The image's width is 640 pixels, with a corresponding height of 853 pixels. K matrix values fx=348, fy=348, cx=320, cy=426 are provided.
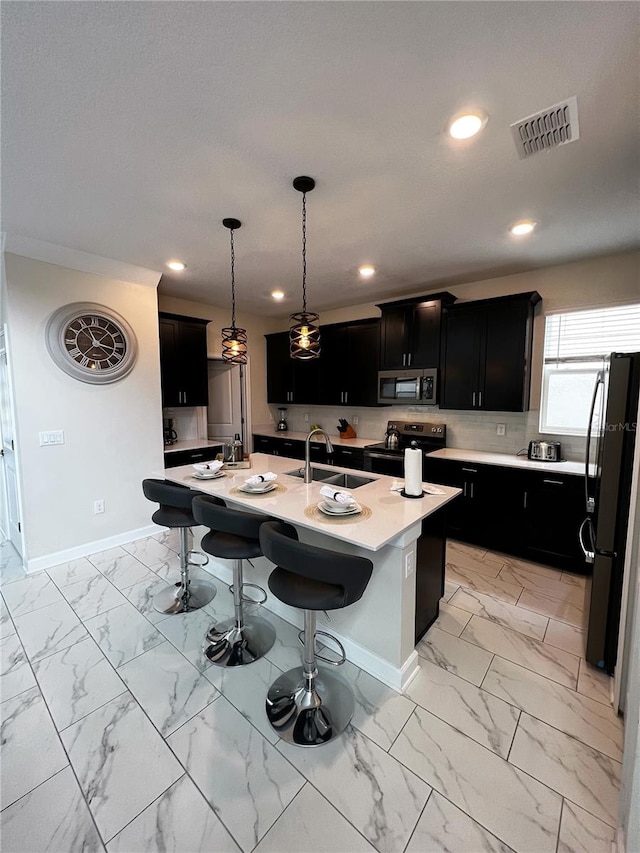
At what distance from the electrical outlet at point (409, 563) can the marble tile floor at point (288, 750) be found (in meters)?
0.64

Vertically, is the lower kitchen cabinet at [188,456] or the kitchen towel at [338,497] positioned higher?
the kitchen towel at [338,497]

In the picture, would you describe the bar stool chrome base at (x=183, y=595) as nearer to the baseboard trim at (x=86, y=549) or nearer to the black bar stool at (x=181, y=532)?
the black bar stool at (x=181, y=532)

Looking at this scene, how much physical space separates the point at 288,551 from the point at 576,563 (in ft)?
9.61

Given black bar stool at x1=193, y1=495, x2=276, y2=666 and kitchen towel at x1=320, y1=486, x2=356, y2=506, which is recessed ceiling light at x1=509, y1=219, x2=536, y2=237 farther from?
black bar stool at x1=193, y1=495, x2=276, y2=666

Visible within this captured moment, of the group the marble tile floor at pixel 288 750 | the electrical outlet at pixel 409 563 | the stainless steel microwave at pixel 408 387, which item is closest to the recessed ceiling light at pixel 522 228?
the stainless steel microwave at pixel 408 387

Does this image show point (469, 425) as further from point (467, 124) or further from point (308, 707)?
point (308, 707)

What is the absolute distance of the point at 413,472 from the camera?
215 cm

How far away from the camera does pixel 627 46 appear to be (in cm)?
127

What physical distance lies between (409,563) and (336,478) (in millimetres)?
1010

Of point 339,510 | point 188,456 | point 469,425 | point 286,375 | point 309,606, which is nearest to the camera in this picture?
point 309,606

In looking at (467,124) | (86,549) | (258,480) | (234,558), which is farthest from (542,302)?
(86,549)

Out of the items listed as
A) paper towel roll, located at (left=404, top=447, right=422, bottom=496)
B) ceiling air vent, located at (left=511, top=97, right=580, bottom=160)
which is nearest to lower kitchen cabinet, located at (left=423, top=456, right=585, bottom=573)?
paper towel roll, located at (left=404, top=447, right=422, bottom=496)

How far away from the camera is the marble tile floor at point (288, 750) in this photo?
1.28 m
